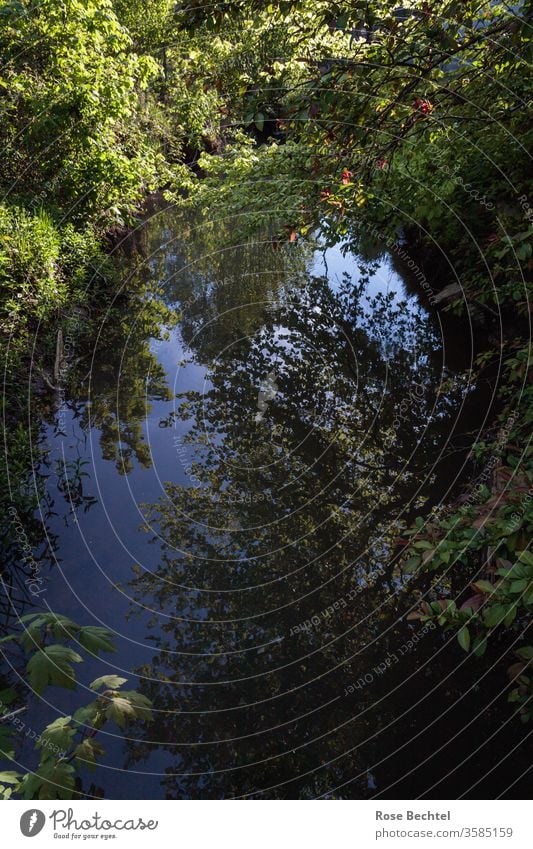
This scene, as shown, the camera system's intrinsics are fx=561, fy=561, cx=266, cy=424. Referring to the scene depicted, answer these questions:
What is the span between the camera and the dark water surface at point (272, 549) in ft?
13.5

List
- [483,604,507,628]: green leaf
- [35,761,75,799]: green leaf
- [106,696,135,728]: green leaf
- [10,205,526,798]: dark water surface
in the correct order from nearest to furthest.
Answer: [35,761,75,799]: green leaf, [106,696,135,728]: green leaf, [483,604,507,628]: green leaf, [10,205,526,798]: dark water surface

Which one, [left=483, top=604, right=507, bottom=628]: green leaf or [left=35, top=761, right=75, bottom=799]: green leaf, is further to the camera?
[left=483, top=604, right=507, bottom=628]: green leaf

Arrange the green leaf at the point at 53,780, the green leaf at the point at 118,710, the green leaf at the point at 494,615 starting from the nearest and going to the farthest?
the green leaf at the point at 53,780 < the green leaf at the point at 118,710 < the green leaf at the point at 494,615

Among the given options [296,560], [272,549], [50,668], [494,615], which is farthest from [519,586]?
[272,549]

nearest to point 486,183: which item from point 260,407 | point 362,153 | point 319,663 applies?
point 362,153

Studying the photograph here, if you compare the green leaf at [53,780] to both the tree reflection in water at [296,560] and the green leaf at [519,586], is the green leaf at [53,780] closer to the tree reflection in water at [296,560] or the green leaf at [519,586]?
the tree reflection in water at [296,560]

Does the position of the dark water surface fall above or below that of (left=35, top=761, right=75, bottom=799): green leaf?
above

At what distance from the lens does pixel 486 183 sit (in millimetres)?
7727

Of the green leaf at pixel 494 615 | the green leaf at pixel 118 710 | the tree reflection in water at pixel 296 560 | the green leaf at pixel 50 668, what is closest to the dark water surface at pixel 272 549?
the tree reflection in water at pixel 296 560

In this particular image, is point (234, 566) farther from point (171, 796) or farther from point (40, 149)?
point (40, 149)

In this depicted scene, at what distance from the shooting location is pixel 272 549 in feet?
20.3

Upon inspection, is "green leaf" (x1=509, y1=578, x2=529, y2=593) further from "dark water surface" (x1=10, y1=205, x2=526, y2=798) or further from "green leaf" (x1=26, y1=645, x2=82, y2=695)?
"dark water surface" (x1=10, y1=205, x2=526, y2=798)

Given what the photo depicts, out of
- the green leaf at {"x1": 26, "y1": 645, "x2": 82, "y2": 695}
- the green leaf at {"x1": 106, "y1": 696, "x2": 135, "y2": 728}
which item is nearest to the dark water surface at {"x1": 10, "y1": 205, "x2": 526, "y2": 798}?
the green leaf at {"x1": 106, "y1": 696, "x2": 135, "y2": 728}

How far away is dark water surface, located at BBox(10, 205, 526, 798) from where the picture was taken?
13.5ft
